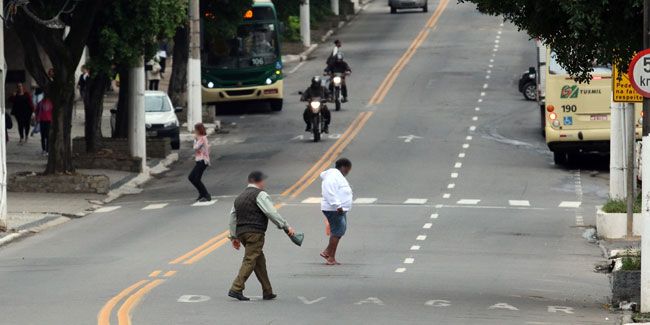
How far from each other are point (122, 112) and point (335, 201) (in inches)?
809

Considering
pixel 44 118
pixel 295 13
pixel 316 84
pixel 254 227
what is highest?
pixel 295 13

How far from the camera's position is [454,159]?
40062mm

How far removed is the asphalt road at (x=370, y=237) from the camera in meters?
18.0

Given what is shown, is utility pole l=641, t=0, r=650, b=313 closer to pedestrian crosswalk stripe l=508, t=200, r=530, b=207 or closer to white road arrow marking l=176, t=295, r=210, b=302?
white road arrow marking l=176, t=295, r=210, b=302

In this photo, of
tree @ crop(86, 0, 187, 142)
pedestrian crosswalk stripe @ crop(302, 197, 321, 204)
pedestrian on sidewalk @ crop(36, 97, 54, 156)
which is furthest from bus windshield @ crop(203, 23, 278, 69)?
pedestrian crosswalk stripe @ crop(302, 197, 321, 204)

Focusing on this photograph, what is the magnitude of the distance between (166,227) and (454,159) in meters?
13.6

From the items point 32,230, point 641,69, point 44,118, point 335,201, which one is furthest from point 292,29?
point 641,69

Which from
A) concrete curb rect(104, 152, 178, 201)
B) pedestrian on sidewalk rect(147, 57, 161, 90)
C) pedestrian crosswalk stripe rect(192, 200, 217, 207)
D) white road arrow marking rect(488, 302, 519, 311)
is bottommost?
concrete curb rect(104, 152, 178, 201)

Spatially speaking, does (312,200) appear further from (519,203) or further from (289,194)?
(519,203)

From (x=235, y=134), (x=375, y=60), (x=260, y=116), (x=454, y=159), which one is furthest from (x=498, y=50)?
(x=454, y=159)

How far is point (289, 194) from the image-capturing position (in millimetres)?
33375

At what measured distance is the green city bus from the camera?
51.8m

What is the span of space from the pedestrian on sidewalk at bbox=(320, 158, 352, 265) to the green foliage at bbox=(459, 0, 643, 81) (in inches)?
150

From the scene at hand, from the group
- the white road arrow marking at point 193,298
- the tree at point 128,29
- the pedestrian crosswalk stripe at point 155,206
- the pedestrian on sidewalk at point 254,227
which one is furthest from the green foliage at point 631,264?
the tree at point 128,29
